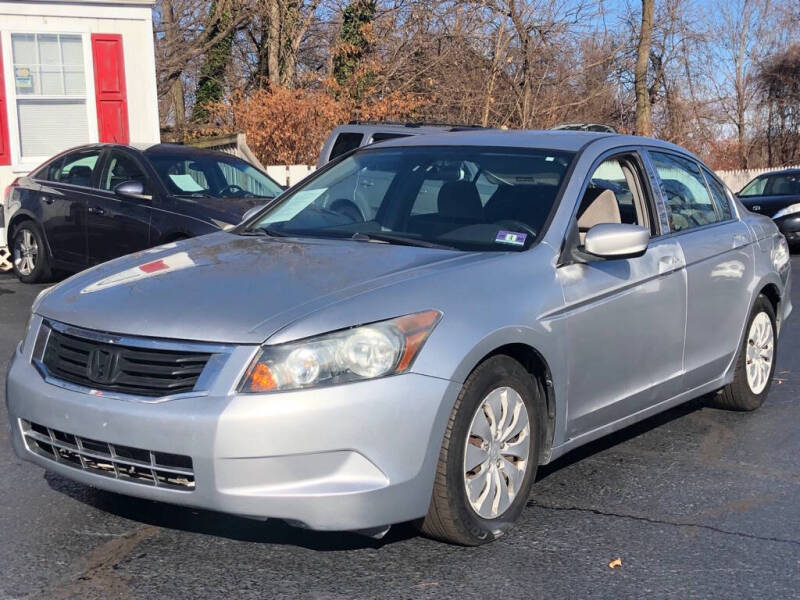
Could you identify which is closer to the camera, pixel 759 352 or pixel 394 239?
pixel 394 239

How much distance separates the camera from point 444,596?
357 cm

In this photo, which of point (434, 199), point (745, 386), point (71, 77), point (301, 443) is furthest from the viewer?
Answer: point (71, 77)

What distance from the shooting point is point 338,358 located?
3559 mm

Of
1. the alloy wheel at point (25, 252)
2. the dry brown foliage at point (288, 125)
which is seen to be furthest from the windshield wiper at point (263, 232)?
the dry brown foliage at point (288, 125)

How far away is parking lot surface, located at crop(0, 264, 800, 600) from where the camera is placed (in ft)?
12.0

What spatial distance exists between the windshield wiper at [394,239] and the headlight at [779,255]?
2.67 m

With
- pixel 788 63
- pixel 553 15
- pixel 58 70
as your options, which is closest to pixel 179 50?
pixel 553 15

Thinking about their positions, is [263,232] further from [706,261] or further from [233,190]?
[233,190]

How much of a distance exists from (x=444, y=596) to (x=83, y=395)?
4.72ft

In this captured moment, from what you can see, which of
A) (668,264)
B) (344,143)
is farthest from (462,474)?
(344,143)

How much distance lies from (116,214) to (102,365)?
6683 mm

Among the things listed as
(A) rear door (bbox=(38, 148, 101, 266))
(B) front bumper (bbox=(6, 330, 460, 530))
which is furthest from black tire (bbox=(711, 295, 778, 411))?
(A) rear door (bbox=(38, 148, 101, 266))

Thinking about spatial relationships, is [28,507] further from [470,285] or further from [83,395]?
[470,285]

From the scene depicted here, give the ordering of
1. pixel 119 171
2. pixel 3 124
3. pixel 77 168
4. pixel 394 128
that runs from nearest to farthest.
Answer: pixel 119 171
pixel 394 128
pixel 77 168
pixel 3 124
